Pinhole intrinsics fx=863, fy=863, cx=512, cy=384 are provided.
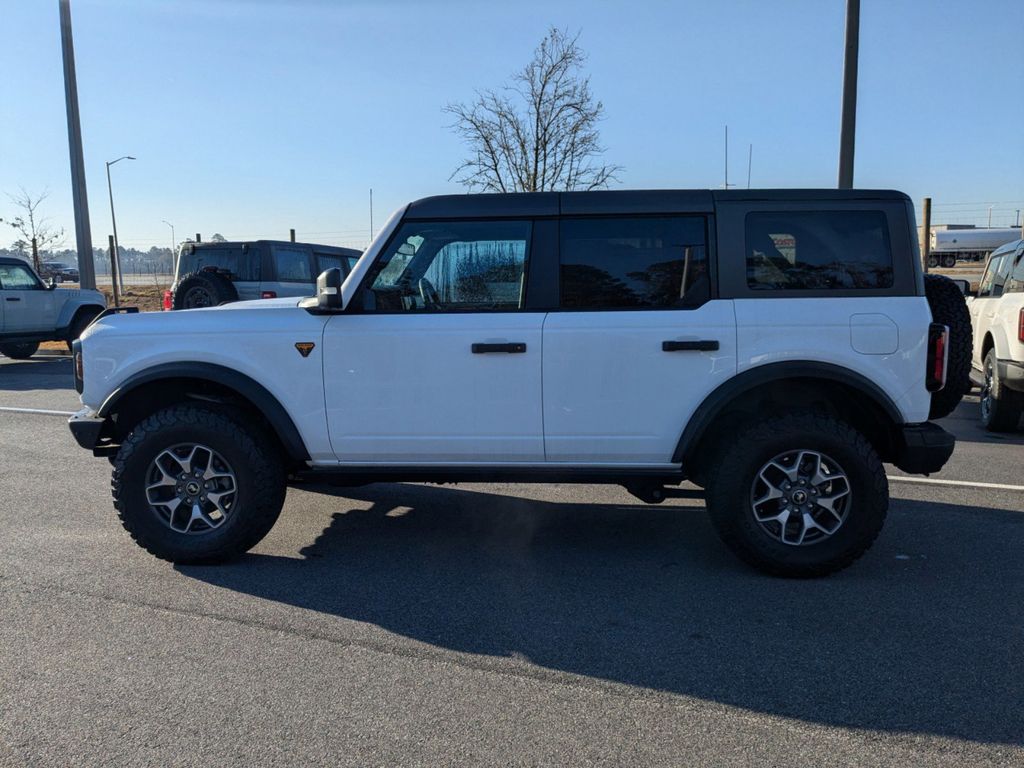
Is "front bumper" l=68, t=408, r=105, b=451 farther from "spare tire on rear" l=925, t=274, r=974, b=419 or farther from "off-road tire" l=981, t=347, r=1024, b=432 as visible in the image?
"off-road tire" l=981, t=347, r=1024, b=432

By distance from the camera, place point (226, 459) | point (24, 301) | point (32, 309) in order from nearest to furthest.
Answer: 1. point (226, 459)
2. point (24, 301)
3. point (32, 309)

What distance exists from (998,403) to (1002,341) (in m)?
0.60

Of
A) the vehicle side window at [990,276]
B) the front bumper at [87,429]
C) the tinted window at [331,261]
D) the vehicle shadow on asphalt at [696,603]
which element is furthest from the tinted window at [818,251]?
the tinted window at [331,261]

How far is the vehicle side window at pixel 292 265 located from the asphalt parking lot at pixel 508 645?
9.61 m

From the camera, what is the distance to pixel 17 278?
16.0m

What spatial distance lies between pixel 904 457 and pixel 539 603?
6.72 feet

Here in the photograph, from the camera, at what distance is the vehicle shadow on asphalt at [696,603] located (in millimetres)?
3316

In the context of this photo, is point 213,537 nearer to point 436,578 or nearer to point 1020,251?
point 436,578

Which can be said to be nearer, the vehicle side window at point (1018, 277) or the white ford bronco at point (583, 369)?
the white ford bronco at point (583, 369)

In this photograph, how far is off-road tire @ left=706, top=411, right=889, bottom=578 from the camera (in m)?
4.41

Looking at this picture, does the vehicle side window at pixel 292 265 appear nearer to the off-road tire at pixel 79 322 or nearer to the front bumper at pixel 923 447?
the off-road tire at pixel 79 322

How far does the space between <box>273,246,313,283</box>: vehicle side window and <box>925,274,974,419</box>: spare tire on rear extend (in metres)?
A: 12.1

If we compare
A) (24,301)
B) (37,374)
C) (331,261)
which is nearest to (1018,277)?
(331,261)

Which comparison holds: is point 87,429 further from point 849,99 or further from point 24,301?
point 24,301
